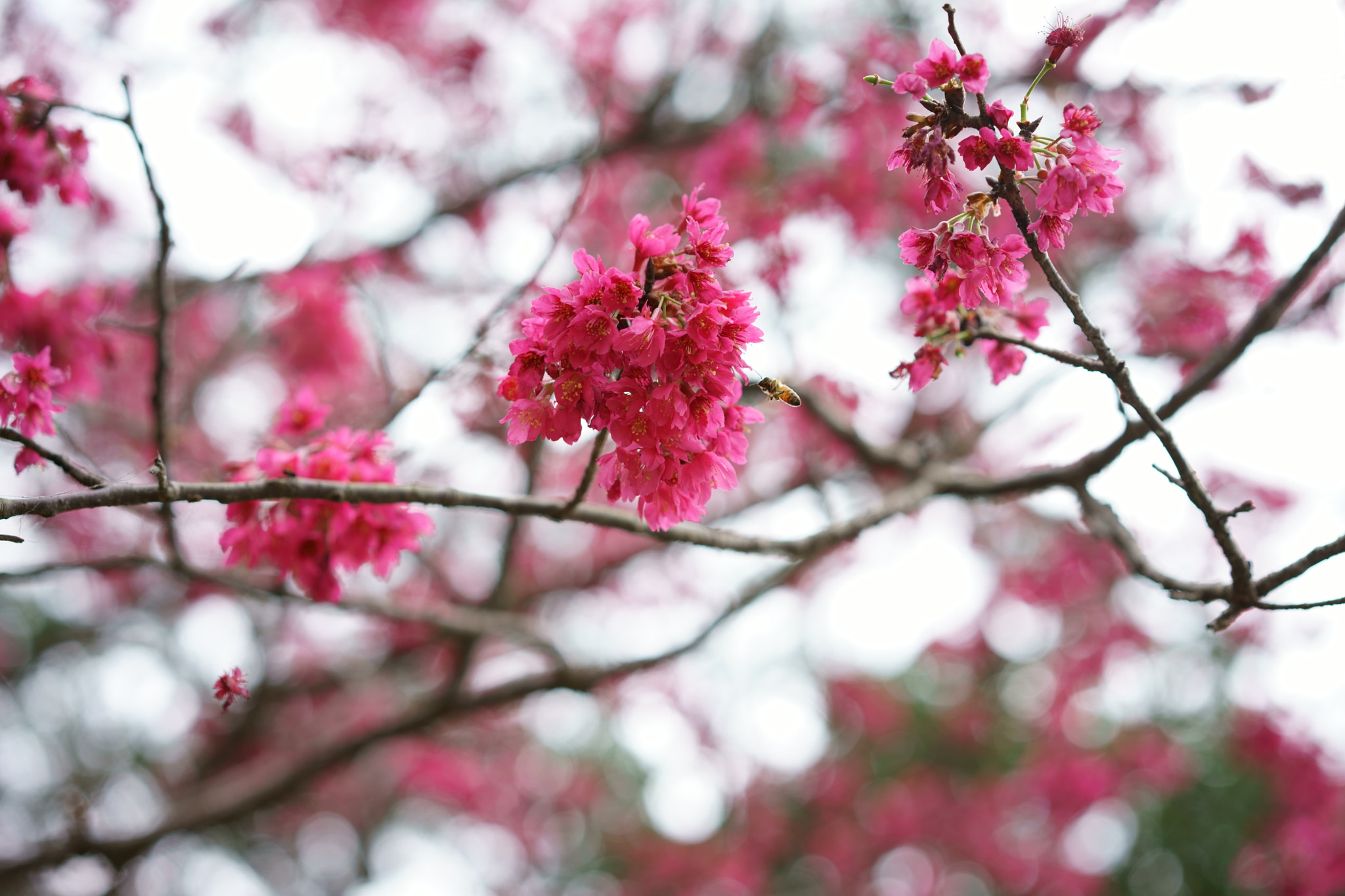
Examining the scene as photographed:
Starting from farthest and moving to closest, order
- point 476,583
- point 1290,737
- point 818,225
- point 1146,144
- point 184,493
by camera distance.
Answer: point 476,583, point 1290,737, point 1146,144, point 818,225, point 184,493

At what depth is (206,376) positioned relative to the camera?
479cm

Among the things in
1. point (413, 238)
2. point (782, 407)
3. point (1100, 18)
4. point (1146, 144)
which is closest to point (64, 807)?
point (413, 238)

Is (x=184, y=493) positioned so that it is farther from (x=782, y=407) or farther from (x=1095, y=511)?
(x=782, y=407)

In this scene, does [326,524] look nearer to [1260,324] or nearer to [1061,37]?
[1061,37]

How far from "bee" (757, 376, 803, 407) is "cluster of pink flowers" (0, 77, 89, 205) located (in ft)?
7.78

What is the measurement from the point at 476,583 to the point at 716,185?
4951 mm

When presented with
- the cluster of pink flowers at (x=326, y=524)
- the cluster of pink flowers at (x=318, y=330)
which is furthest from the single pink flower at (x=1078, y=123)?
the cluster of pink flowers at (x=318, y=330)

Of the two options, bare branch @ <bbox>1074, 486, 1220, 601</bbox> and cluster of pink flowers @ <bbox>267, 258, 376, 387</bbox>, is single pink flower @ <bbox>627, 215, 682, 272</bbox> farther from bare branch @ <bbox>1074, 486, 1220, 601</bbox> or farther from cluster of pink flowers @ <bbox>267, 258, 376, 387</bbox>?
cluster of pink flowers @ <bbox>267, 258, 376, 387</bbox>

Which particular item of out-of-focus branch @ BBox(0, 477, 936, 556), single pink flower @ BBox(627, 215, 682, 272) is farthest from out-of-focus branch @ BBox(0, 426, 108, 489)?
single pink flower @ BBox(627, 215, 682, 272)

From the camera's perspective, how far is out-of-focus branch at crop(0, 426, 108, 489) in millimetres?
1586

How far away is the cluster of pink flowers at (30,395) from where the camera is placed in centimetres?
187

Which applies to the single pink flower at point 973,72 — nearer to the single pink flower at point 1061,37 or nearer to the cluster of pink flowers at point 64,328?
the single pink flower at point 1061,37

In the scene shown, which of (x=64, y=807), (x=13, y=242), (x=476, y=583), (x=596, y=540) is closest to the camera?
(x=13, y=242)

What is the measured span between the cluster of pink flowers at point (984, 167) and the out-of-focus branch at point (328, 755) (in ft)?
6.20
